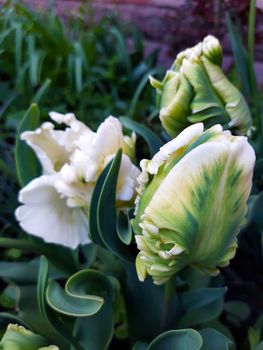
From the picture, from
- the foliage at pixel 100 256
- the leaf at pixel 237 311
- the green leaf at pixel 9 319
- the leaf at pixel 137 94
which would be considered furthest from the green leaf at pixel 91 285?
the leaf at pixel 137 94

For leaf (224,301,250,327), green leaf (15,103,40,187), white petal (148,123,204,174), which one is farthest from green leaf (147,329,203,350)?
leaf (224,301,250,327)

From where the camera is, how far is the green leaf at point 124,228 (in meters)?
0.74

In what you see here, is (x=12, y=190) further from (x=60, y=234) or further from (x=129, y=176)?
(x=129, y=176)

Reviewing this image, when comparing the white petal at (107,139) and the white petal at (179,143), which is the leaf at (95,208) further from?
the white petal at (179,143)

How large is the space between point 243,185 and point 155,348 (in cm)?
30

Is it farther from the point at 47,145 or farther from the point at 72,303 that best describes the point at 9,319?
the point at 47,145

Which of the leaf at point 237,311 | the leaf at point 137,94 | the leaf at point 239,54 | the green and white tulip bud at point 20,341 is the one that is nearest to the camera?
the green and white tulip bud at point 20,341

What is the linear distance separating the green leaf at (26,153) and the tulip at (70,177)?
0.06m

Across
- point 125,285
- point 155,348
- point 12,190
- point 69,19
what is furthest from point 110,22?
point 155,348

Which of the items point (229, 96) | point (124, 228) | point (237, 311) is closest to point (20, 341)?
point (124, 228)

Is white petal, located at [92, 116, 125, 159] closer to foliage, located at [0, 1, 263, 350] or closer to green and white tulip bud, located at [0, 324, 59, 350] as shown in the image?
foliage, located at [0, 1, 263, 350]

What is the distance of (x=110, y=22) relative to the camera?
197 cm

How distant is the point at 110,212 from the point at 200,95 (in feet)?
0.61

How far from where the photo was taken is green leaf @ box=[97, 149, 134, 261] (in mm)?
738
